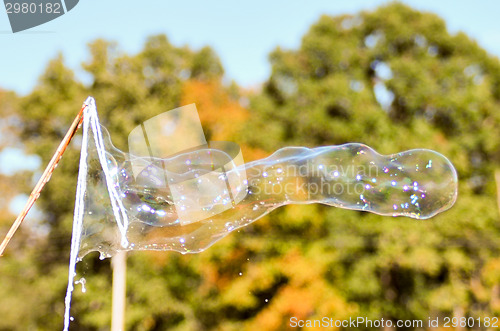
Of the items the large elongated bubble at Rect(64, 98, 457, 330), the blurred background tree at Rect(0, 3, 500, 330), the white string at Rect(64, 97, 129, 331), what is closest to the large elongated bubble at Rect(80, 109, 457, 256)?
the large elongated bubble at Rect(64, 98, 457, 330)

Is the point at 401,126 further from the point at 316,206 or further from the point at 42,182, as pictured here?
the point at 42,182

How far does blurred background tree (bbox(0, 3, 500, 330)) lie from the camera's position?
14.0 meters

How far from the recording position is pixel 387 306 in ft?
47.4

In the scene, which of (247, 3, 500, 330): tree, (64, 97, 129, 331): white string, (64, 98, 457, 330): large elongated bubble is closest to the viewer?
(64, 97, 129, 331): white string

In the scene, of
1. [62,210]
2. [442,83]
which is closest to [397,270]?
[442,83]

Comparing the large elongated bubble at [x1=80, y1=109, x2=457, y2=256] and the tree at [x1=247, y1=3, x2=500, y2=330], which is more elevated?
the large elongated bubble at [x1=80, y1=109, x2=457, y2=256]

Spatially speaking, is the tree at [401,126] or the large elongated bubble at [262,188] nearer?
the large elongated bubble at [262,188]

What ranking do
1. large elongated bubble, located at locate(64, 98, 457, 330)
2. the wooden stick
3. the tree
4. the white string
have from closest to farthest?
the wooden stick → the white string → large elongated bubble, located at locate(64, 98, 457, 330) → the tree

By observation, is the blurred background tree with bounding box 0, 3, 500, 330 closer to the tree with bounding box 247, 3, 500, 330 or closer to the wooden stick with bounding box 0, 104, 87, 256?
the tree with bounding box 247, 3, 500, 330

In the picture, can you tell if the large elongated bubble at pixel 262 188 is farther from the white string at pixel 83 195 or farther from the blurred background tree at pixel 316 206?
the blurred background tree at pixel 316 206

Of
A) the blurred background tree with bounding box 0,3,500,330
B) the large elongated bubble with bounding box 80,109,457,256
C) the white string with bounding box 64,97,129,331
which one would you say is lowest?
the blurred background tree with bounding box 0,3,500,330

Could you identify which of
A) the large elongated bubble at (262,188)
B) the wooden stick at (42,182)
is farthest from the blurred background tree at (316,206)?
the wooden stick at (42,182)

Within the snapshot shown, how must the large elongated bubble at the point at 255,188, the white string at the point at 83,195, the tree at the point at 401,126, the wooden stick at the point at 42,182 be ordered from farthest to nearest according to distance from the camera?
the tree at the point at 401,126 < the large elongated bubble at the point at 255,188 < the white string at the point at 83,195 < the wooden stick at the point at 42,182

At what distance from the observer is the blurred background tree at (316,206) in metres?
14.0
